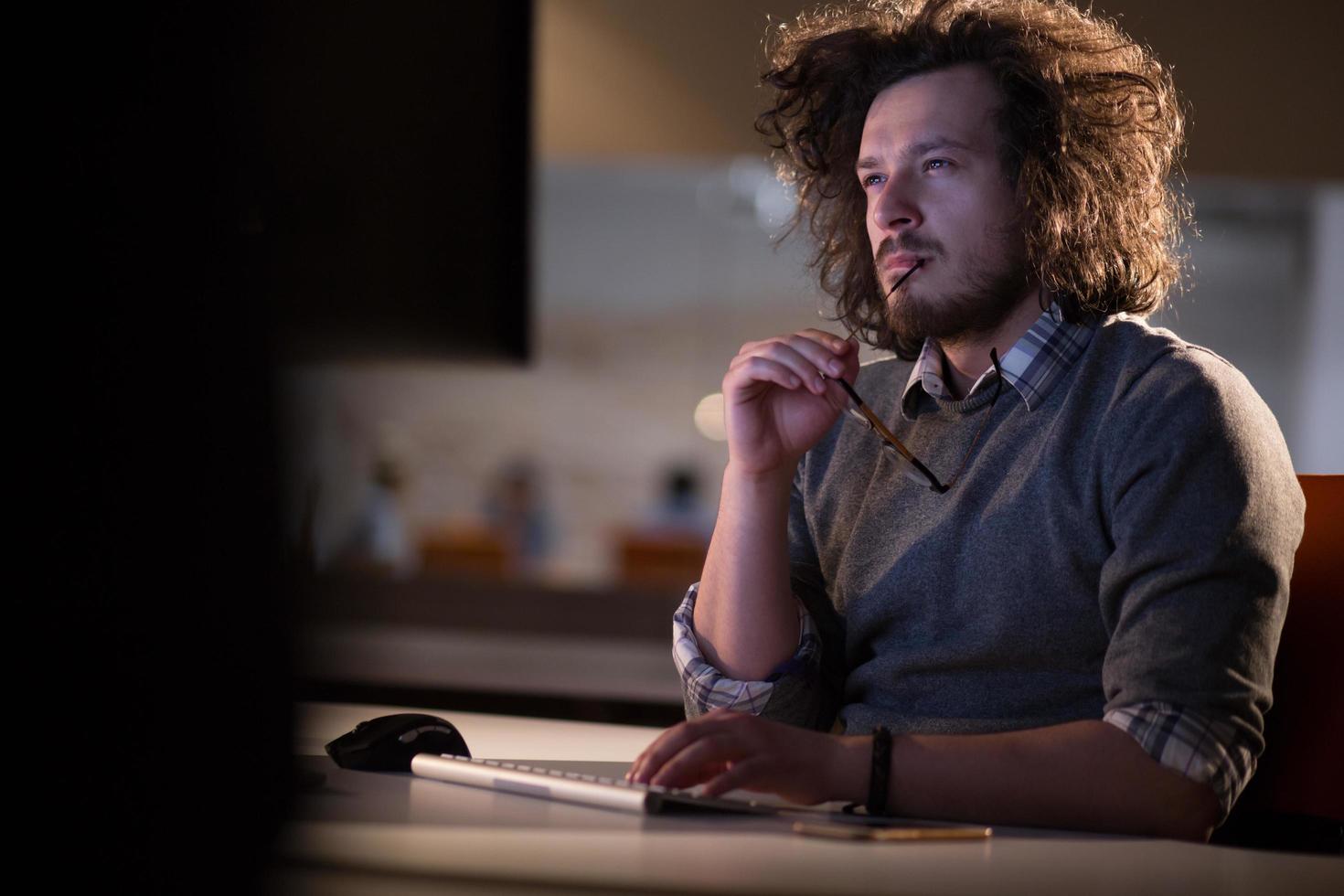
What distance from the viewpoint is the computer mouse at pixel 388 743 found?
1.08 meters

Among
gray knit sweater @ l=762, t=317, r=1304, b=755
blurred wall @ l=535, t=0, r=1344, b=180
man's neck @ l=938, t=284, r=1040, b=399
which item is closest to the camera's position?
gray knit sweater @ l=762, t=317, r=1304, b=755

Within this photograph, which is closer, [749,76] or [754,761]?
[754,761]

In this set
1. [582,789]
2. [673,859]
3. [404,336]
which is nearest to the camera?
[673,859]

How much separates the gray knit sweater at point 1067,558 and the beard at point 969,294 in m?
0.08

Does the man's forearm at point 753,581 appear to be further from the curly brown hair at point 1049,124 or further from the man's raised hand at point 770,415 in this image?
the curly brown hair at point 1049,124

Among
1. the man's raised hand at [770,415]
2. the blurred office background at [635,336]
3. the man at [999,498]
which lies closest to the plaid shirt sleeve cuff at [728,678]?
the man at [999,498]

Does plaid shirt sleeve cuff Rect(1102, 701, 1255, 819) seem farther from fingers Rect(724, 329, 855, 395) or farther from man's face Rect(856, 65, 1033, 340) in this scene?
man's face Rect(856, 65, 1033, 340)

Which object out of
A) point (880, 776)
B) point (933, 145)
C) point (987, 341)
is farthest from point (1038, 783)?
point (933, 145)

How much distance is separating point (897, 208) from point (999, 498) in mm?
311

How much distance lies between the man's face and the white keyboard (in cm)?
59

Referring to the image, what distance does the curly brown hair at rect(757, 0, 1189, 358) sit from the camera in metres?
1.35

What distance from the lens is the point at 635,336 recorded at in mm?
4871

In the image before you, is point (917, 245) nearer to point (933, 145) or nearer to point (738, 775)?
point (933, 145)

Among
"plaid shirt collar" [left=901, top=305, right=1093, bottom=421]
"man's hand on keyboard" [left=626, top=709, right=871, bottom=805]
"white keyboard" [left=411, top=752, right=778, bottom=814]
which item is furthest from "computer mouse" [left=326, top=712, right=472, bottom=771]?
"plaid shirt collar" [left=901, top=305, right=1093, bottom=421]
